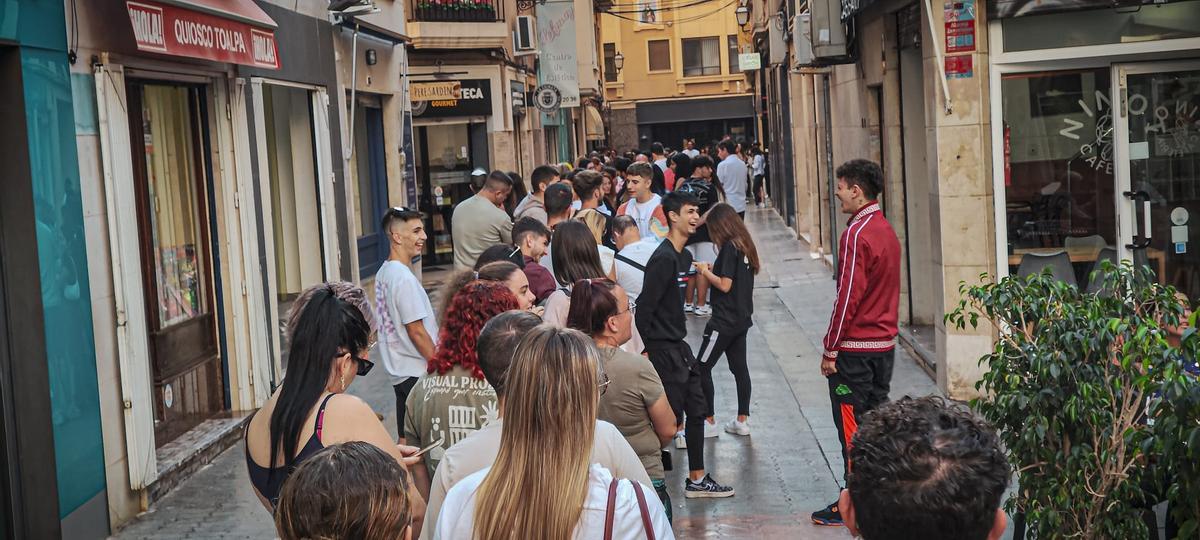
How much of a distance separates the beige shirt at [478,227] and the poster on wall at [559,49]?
20.6m

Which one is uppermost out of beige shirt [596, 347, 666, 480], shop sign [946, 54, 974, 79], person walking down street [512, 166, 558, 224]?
shop sign [946, 54, 974, 79]

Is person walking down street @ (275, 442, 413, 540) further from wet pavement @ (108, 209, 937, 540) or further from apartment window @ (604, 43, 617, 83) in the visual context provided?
apartment window @ (604, 43, 617, 83)

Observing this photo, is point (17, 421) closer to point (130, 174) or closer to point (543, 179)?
point (130, 174)

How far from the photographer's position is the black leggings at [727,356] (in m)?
8.81

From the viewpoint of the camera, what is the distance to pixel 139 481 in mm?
7805

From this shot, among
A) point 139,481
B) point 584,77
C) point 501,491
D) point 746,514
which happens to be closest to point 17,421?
point 139,481

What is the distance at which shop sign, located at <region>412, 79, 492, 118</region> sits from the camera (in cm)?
2311

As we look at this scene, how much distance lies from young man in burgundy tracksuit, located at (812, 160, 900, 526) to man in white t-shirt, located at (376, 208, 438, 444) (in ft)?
7.16

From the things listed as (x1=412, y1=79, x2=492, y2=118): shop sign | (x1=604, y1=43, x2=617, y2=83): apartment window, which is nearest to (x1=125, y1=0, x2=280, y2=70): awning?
(x1=412, y1=79, x2=492, y2=118): shop sign

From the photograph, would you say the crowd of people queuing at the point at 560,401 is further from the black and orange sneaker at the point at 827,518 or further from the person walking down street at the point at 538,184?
the person walking down street at the point at 538,184

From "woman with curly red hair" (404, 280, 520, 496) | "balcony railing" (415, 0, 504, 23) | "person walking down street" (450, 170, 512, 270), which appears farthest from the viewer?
"balcony railing" (415, 0, 504, 23)

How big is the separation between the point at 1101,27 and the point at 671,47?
47468 mm

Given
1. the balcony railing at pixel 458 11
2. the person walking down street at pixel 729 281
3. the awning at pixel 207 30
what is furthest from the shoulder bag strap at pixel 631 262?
the balcony railing at pixel 458 11

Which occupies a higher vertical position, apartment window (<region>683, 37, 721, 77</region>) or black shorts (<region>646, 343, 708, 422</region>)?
apartment window (<region>683, 37, 721, 77</region>)
